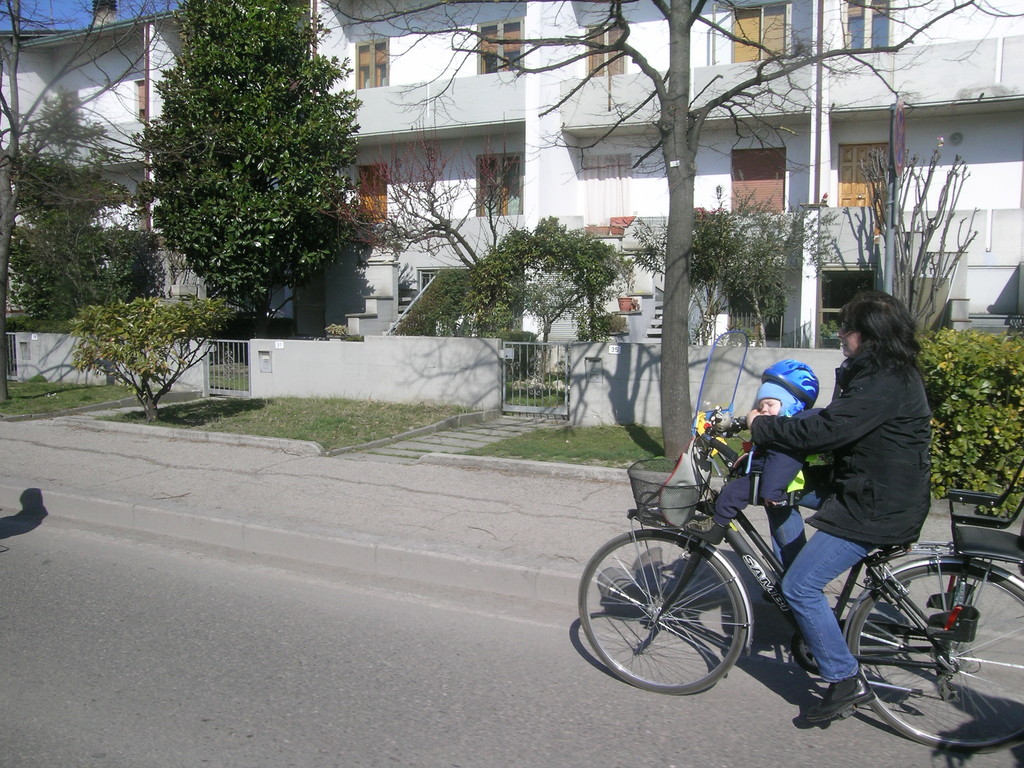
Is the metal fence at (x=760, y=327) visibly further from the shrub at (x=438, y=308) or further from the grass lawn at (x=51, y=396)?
the grass lawn at (x=51, y=396)

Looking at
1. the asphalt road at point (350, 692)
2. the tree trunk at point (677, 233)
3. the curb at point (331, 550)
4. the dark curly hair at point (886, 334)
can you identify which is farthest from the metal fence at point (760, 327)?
the dark curly hair at point (886, 334)

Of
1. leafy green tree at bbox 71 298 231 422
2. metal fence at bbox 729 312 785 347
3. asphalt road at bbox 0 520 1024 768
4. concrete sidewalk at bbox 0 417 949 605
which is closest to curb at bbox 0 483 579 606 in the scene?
concrete sidewalk at bbox 0 417 949 605

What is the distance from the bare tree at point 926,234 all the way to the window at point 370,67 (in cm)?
1200

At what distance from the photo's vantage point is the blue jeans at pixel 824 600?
3.76m

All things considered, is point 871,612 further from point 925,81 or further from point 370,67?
point 370,67

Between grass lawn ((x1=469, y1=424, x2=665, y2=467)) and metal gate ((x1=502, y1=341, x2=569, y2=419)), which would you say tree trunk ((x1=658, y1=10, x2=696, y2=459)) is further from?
metal gate ((x1=502, y1=341, x2=569, y2=419))

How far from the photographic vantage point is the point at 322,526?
6973 millimetres

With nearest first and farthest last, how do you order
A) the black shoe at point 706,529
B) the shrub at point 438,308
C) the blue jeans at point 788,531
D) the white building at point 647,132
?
the black shoe at point 706,529
the blue jeans at point 788,531
the white building at point 647,132
the shrub at point 438,308

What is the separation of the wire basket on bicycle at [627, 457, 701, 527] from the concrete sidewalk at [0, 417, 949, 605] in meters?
1.65

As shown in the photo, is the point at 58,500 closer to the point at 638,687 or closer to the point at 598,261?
the point at 638,687

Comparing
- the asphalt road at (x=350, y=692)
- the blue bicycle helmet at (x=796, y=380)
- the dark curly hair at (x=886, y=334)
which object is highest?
the dark curly hair at (x=886, y=334)

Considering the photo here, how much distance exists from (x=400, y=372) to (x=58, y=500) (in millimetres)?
6632

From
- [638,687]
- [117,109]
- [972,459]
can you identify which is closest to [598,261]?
[972,459]

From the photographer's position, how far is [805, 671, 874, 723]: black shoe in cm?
374
